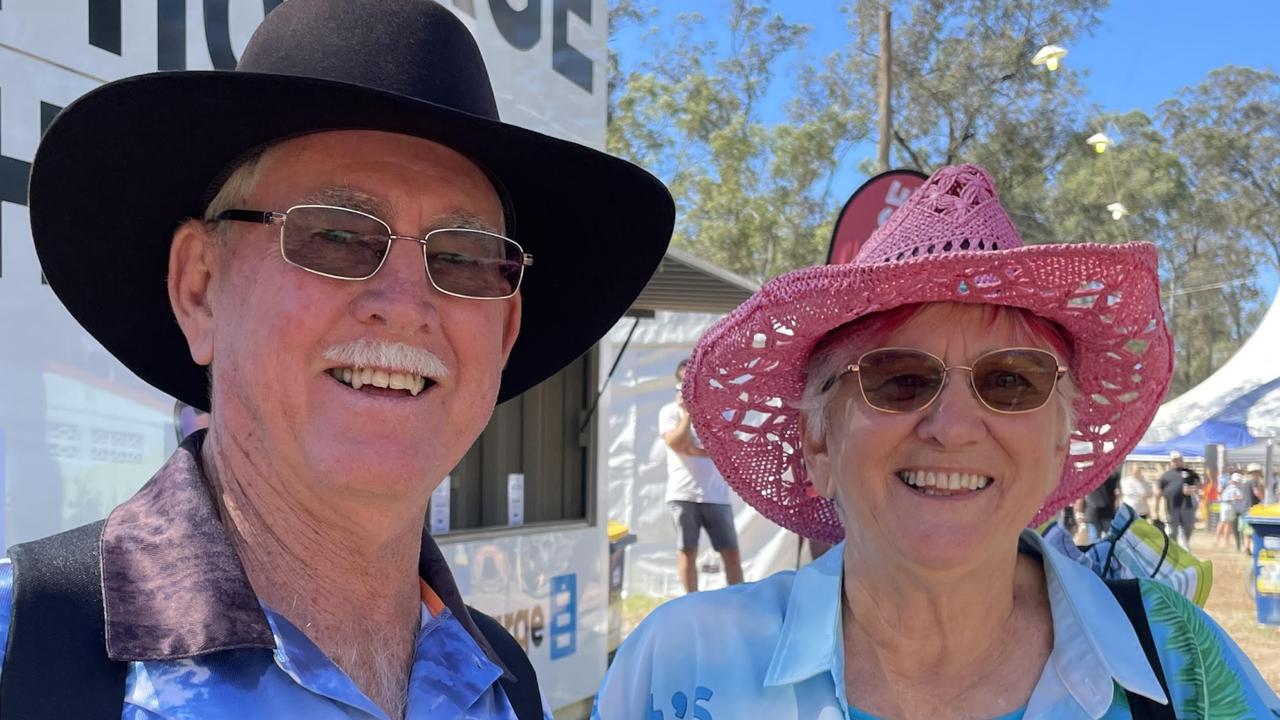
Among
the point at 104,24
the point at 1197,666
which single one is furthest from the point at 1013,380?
the point at 104,24

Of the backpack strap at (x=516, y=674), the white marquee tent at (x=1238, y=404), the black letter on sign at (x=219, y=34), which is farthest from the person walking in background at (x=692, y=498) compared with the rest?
the white marquee tent at (x=1238, y=404)

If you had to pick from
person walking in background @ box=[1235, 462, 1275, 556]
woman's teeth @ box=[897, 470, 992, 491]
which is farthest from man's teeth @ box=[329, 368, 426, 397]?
person walking in background @ box=[1235, 462, 1275, 556]

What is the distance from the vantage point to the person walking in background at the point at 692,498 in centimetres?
753

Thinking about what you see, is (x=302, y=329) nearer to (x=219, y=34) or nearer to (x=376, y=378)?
(x=376, y=378)

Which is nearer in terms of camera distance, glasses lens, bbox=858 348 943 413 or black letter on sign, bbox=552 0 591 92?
glasses lens, bbox=858 348 943 413

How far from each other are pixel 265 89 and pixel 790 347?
120cm

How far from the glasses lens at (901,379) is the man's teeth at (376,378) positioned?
0.89 meters

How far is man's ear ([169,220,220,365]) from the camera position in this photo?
54.0 inches

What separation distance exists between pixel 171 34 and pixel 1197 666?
279 centimetres

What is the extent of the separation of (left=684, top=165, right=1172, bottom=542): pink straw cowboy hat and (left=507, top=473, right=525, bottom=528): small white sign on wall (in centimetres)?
275

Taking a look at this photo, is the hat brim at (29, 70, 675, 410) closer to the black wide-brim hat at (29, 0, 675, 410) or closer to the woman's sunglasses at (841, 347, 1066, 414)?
the black wide-brim hat at (29, 0, 675, 410)

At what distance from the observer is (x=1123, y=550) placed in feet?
7.14

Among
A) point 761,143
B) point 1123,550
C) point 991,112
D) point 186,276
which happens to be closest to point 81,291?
point 186,276

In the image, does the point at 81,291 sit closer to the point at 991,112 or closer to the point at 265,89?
the point at 265,89
